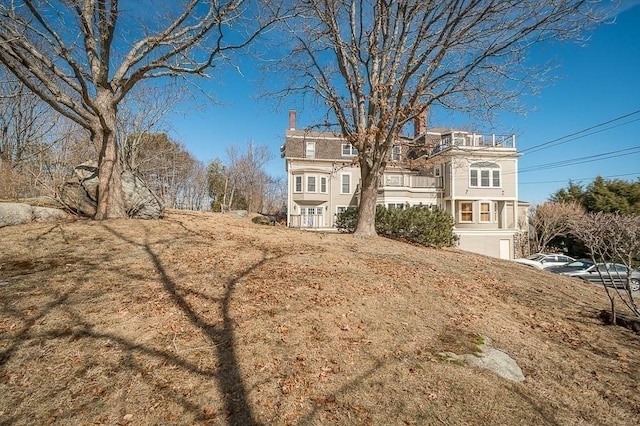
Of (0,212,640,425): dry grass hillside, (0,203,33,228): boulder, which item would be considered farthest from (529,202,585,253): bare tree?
(0,203,33,228): boulder

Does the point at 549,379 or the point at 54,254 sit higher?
the point at 54,254

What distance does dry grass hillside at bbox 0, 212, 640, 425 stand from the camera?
257 cm

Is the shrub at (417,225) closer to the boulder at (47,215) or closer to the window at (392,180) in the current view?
the window at (392,180)

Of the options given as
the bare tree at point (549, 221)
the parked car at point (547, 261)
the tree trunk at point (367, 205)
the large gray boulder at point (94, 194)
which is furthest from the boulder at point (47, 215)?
the bare tree at point (549, 221)

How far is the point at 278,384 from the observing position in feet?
9.20

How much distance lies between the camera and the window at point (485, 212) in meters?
22.9

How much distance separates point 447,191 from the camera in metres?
23.1

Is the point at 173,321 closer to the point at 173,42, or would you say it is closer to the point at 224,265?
the point at 224,265

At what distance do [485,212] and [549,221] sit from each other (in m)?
4.46

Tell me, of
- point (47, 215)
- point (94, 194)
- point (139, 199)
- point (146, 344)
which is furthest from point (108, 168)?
point (146, 344)

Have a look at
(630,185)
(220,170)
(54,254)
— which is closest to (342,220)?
(54,254)

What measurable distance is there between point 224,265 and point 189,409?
329 cm

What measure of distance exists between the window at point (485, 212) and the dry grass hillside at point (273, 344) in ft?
58.4

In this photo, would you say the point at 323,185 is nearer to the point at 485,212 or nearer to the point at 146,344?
the point at 485,212
